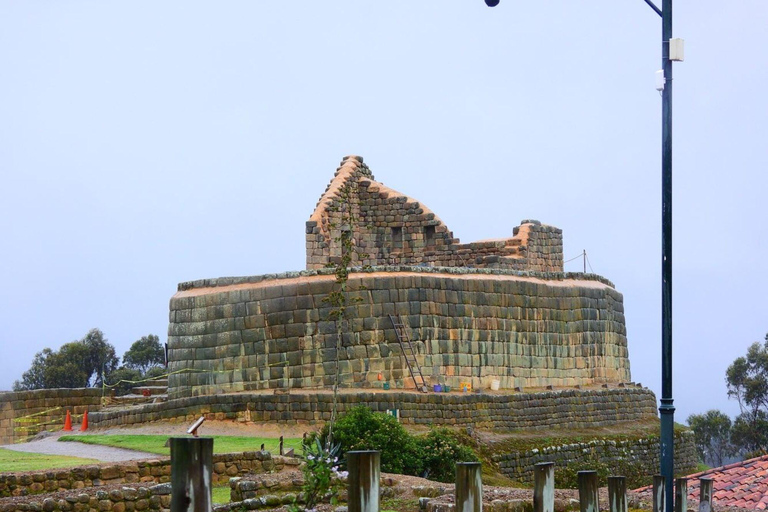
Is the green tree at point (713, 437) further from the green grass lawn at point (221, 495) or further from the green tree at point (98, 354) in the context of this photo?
the green grass lawn at point (221, 495)

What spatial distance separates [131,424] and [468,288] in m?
8.45

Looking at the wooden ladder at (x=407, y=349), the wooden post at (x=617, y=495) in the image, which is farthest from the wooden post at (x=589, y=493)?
the wooden ladder at (x=407, y=349)

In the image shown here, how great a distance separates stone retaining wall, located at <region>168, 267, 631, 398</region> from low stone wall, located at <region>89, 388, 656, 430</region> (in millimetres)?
903

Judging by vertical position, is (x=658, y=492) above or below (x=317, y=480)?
below

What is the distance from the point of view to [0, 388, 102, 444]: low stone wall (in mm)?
34500

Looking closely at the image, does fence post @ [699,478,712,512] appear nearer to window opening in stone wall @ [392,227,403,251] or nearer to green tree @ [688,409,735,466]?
window opening in stone wall @ [392,227,403,251]

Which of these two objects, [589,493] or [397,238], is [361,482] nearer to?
[589,493]

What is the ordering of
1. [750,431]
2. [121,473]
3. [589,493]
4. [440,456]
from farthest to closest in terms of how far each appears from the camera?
[750,431], [440,456], [121,473], [589,493]

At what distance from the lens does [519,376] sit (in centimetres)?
3144

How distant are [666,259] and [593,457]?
605 inches

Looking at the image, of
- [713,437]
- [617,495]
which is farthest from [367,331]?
[713,437]

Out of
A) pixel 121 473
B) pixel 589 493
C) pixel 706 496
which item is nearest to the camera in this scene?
pixel 589 493

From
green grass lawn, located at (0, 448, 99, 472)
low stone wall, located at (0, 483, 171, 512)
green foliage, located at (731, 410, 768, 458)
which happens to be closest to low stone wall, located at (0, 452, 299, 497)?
low stone wall, located at (0, 483, 171, 512)

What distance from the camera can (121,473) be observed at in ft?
59.1
